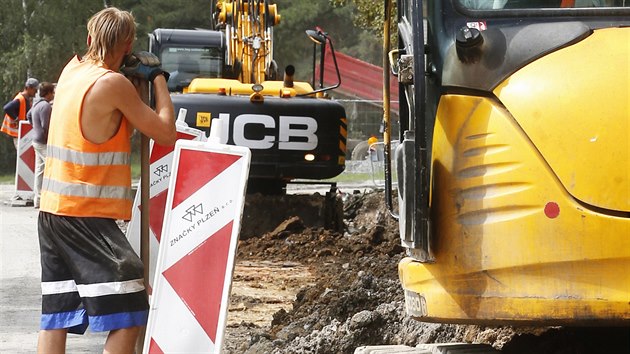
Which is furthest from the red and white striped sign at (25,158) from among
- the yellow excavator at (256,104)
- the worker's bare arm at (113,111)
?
the worker's bare arm at (113,111)

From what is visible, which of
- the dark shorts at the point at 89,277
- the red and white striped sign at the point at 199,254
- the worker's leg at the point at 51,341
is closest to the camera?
the dark shorts at the point at 89,277

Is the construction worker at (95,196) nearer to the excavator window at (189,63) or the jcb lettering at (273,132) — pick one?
the jcb lettering at (273,132)

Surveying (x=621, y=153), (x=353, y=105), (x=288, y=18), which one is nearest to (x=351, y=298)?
(x=621, y=153)

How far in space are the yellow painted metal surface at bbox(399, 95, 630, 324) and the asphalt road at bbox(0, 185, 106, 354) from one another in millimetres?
4168

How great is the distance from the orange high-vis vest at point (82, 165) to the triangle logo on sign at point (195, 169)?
9.6 inches

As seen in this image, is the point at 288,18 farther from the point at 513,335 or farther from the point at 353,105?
the point at 513,335

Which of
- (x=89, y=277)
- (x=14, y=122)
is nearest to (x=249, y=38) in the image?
(x=14, y=122)

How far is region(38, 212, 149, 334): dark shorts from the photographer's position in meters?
5.70

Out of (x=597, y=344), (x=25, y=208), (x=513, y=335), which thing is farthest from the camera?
(x=25, y=208)

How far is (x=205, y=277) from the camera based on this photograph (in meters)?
5.84

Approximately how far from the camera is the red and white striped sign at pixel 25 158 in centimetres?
2088

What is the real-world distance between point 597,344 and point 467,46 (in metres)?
1.68

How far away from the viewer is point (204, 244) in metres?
5.84

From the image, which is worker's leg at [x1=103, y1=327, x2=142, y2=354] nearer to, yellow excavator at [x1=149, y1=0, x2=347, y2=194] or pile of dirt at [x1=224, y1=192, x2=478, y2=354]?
pile of dirt at [x1=224, y1=192, x2=478, y2=354]
